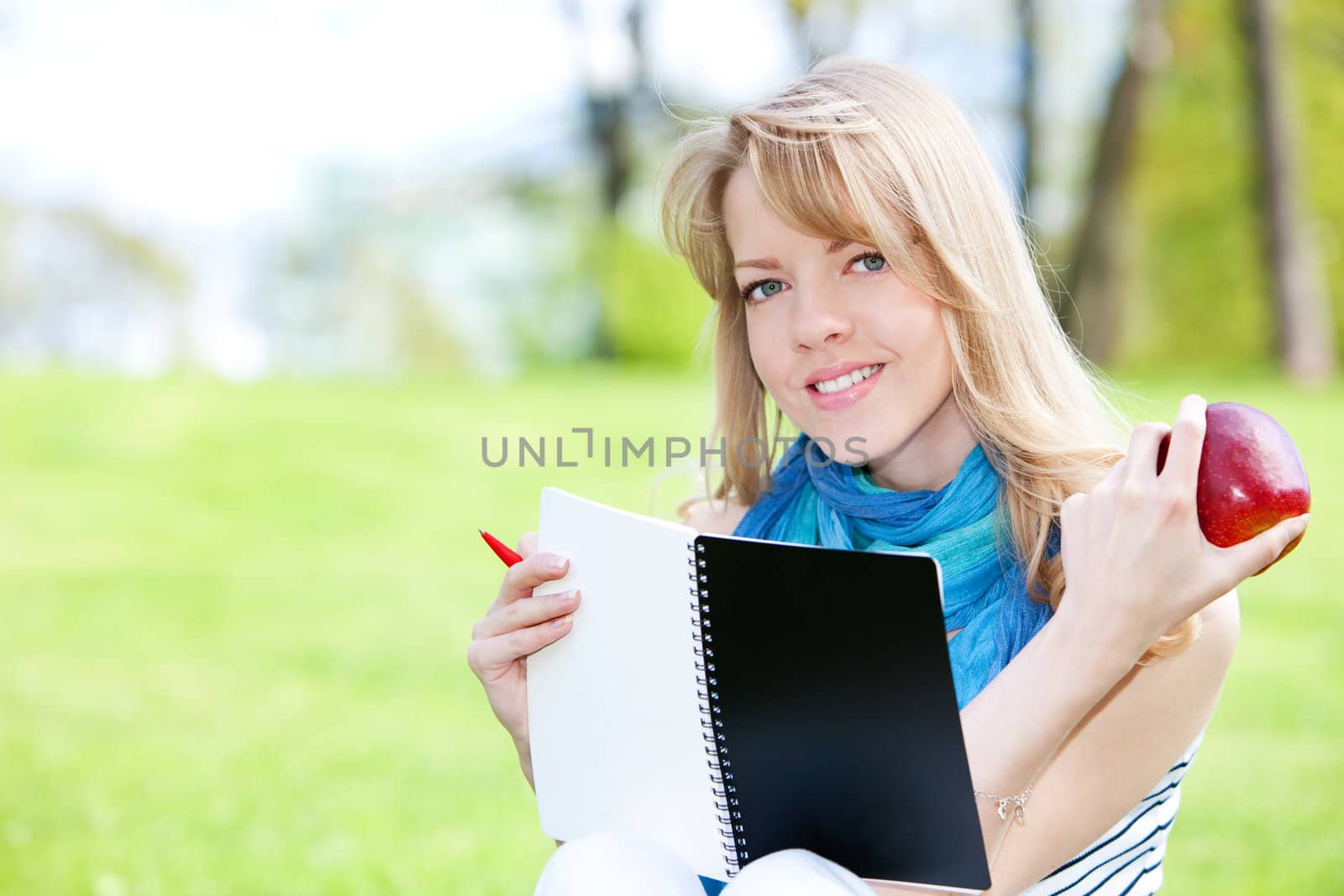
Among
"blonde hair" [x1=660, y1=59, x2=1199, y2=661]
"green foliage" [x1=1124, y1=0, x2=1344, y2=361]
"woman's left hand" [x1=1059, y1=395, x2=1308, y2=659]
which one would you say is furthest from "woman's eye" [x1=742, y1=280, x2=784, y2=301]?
"green foliage" [x1=1124, y1=0, x2=1344, y2=361]

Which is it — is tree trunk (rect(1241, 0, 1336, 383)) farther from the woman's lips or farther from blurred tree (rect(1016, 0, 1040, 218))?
the woman's lips

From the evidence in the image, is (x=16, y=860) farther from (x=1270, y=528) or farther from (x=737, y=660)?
(x=1270, y=528)

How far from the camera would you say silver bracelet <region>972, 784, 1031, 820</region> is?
1166 millimetres

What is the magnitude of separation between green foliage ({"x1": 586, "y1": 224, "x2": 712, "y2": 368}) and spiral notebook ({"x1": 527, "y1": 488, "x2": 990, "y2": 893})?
26.1 feet

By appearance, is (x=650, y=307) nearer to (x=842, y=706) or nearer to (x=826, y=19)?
(x=826, y=19)

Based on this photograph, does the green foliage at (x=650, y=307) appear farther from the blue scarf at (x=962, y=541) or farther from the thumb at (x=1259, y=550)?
the thumb at (x=1259, y=550)

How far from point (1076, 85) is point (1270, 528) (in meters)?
10.9

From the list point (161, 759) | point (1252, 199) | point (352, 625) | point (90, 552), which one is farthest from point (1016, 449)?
point (1252, 199)

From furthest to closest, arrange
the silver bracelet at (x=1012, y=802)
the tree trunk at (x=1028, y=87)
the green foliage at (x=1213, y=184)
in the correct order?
the tree trunk at (x=1028, y=87) < the green foliage at (x=1213, y=184) < the silver bracelet at (x=1012, y=802)

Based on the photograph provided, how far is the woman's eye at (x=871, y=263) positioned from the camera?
1491mm

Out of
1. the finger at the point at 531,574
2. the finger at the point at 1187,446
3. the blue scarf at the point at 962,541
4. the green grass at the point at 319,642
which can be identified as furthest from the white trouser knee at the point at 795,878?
the green grass at the point at 319,642

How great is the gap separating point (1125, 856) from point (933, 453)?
514mm

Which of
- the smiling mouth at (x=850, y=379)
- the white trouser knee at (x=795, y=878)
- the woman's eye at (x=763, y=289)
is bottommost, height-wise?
the white trouser knee at (x=795, y=878)

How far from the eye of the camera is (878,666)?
45.1 inches
